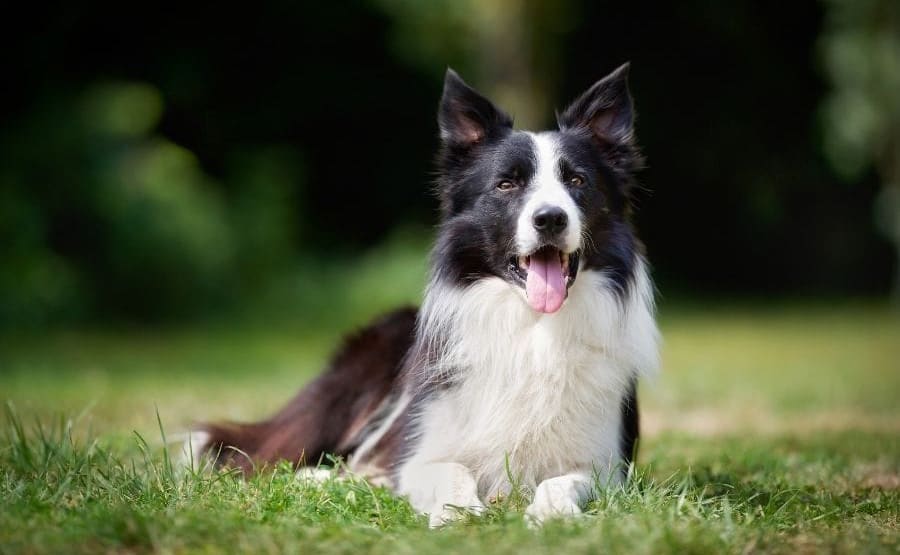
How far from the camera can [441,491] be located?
396 centimetres

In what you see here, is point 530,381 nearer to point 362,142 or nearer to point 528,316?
point 528,316

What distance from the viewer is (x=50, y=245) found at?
13.8 meters

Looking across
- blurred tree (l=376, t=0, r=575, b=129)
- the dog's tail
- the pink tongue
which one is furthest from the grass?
blurred tree (l=376, t=0, r=575, b=129)

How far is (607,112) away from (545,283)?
966 mm

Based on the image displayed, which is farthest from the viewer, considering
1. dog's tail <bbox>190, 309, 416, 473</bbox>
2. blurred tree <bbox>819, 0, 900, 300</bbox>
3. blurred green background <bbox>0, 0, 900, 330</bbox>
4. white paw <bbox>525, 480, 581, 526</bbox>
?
blurred tree <bbox>819, 0, 900, 300</bbox>

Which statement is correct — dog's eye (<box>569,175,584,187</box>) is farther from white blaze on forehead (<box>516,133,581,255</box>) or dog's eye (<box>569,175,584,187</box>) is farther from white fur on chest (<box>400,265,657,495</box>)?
white fur on chest (<box>400,265,657,495</box>)

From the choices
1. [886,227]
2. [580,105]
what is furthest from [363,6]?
[580,105]

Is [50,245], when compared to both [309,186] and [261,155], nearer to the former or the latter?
[261,155]

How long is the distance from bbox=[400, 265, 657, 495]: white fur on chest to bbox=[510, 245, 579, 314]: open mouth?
7 centimetres

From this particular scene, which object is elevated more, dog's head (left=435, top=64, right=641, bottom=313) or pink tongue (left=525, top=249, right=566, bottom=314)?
dog's head (left=435, top=64, right=641, bottom=313)

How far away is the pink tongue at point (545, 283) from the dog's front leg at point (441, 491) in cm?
76

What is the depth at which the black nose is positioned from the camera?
3975mm

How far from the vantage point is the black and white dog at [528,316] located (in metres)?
4.13

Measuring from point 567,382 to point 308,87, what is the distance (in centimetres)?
1663
